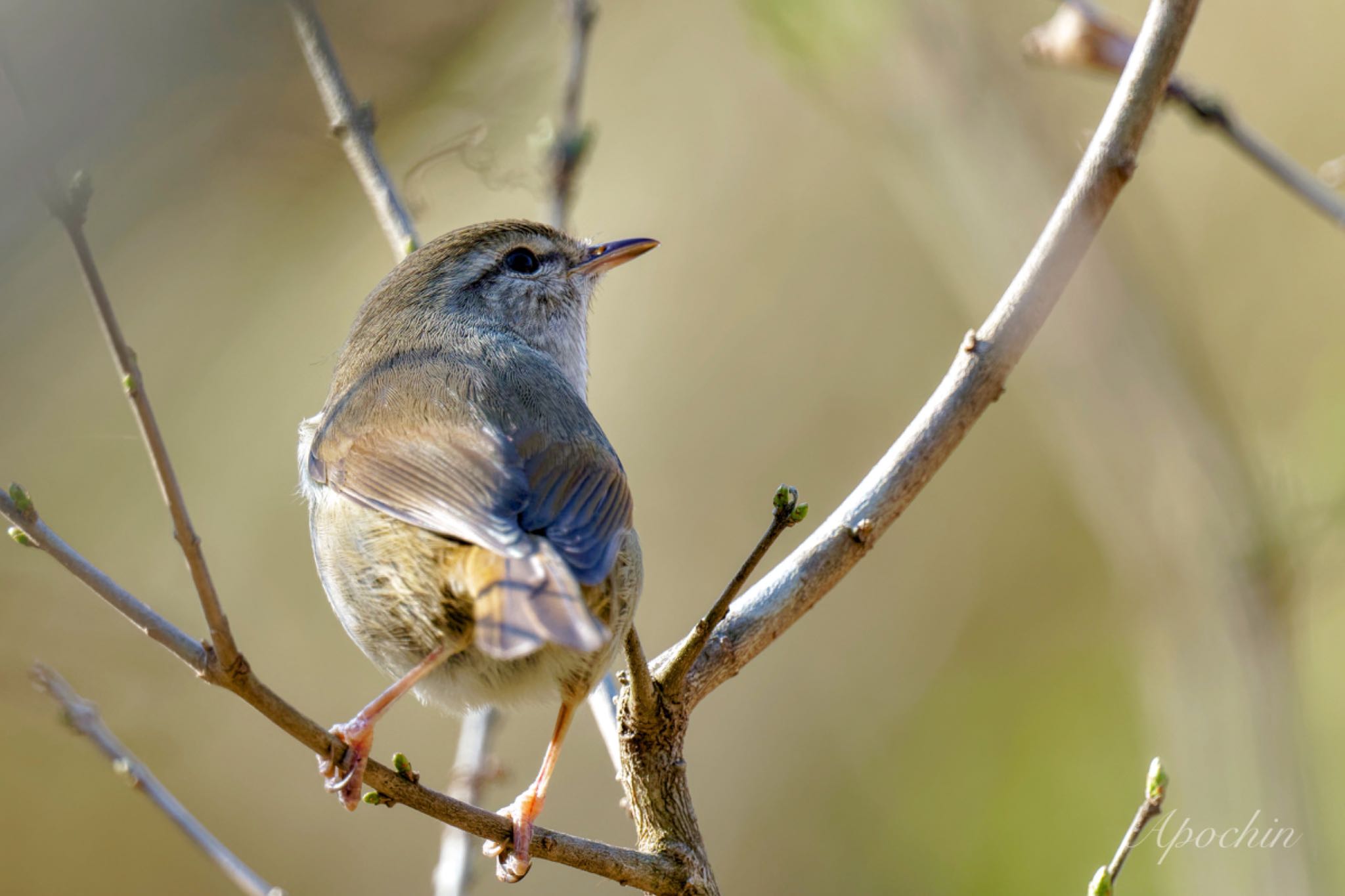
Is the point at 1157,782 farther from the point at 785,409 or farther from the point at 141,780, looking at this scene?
the point at 785,409

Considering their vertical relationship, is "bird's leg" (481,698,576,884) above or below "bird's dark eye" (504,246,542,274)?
below

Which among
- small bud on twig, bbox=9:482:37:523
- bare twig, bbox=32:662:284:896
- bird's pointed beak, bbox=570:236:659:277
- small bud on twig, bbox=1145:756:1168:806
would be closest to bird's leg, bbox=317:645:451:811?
bare twig, bbox=32:662:284:896

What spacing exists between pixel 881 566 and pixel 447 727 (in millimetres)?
2456

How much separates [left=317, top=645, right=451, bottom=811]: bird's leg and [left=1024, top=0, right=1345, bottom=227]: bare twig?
7.27ft

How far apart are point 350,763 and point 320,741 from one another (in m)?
0.22

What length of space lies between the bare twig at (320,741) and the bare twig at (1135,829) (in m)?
0.87

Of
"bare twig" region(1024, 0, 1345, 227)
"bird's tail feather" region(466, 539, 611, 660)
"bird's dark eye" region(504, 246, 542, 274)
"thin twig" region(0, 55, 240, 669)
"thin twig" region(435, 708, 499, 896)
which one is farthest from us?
"bird's dark eye" region(504, 246, 542, 274)

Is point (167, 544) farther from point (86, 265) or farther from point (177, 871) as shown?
point (86, 265)

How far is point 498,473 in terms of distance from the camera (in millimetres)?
2766

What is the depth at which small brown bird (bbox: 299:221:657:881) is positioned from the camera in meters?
2.40

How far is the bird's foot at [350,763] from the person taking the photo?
2.29 meters
